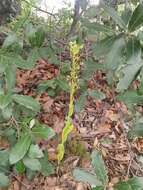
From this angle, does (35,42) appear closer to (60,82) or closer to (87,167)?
(60,82)

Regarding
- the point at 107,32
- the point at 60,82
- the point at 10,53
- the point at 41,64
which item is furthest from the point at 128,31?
the point at 41,64

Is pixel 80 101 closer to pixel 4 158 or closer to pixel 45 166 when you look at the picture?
pixel 45 166

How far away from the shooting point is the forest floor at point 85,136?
2.61m

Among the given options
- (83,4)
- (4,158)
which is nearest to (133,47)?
(4,158)

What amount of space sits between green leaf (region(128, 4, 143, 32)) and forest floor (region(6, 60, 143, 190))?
2.41 feet

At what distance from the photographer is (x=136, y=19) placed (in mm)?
1856

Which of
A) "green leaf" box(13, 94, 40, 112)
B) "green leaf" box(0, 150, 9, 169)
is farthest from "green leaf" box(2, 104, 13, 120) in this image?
"green leaf" box(0, 150, 9, 169)

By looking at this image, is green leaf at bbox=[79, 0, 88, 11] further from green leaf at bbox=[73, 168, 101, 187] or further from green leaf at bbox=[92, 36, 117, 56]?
green leaf at bbox=[73, 168, 101, 187]

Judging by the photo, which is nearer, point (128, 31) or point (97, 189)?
point (97, 189)

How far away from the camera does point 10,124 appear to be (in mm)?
2174

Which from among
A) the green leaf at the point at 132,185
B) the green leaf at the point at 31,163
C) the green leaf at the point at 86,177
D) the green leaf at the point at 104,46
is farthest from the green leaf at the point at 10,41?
the green leaf at the point at 132,185

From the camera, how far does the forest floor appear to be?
8.57ft

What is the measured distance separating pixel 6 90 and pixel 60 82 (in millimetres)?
617

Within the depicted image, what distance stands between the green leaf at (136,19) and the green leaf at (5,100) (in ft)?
2.02
